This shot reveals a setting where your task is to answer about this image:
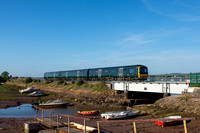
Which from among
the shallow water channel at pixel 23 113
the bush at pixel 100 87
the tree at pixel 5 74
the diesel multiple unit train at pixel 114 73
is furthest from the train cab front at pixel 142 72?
the tree at pixel 5 74

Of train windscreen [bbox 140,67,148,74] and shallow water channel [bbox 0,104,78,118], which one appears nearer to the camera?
shallow water channel [bbox 0,104,78,118]

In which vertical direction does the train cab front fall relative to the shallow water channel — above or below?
above

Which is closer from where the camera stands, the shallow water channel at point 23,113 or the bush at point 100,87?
the shallow water channel at point 23,113

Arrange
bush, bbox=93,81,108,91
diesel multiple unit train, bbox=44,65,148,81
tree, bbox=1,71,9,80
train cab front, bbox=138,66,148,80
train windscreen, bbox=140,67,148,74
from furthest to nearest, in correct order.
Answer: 1. tree, bbox=1,71,9,80
2. bush, bbox=93,81,108,91
3. diesel multiple unit train, bbox=44,65,148,81
4. train windscreen, bbox=140,67,148,74
5. train cab front, bbox=138,66,148,80

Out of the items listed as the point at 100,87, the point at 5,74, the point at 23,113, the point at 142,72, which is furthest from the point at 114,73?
the point at 5,74

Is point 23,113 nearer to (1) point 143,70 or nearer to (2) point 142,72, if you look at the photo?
(2) point 142,72

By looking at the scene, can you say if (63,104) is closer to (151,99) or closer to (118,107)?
(118,107)

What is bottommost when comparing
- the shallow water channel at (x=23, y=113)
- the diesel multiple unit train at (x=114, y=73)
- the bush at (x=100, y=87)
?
the shallow water channel at (x=23, y=113)

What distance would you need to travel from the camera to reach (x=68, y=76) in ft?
229

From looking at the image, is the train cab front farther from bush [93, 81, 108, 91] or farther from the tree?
the tree

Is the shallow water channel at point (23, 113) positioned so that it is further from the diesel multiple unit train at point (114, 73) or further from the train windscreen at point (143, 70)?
the train windscreen at point (143, 70)

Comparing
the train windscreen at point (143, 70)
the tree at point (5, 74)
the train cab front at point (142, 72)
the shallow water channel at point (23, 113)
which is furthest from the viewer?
the tree at point (5, 74)

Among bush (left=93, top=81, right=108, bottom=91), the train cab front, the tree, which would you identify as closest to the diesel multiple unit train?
the train cab front

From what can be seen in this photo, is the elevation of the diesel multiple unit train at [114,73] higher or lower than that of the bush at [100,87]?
higher
